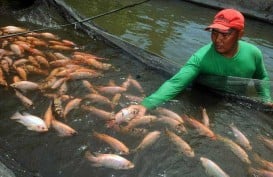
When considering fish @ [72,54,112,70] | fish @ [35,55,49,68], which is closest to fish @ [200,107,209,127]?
fish @ [72,54,112,70]

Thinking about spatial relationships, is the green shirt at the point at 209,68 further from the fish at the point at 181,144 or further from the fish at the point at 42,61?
the fish at the point at 42,61

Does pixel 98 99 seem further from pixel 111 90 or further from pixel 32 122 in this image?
pixel 32 122

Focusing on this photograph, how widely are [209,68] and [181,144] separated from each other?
133 centimetres

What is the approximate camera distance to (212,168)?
4504mm

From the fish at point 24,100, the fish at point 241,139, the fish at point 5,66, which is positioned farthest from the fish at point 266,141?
the fish at point 5,66

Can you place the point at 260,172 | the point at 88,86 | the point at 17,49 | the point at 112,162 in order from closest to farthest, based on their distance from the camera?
the point at 112,162
the point at 260,172
the point at 88,86
the point at 17,49

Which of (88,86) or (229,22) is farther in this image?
(88,86)

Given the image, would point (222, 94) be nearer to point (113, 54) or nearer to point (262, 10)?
point (113, 54)

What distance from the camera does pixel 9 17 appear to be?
29.8 feet

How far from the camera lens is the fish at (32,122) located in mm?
4906

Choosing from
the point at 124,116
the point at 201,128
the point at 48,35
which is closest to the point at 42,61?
the point at 48,35

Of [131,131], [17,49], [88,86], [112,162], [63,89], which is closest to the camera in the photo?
[112,162]

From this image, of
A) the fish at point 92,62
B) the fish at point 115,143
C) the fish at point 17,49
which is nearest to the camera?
the fish at point 115,143

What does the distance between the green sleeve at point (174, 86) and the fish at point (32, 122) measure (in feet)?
4.28
